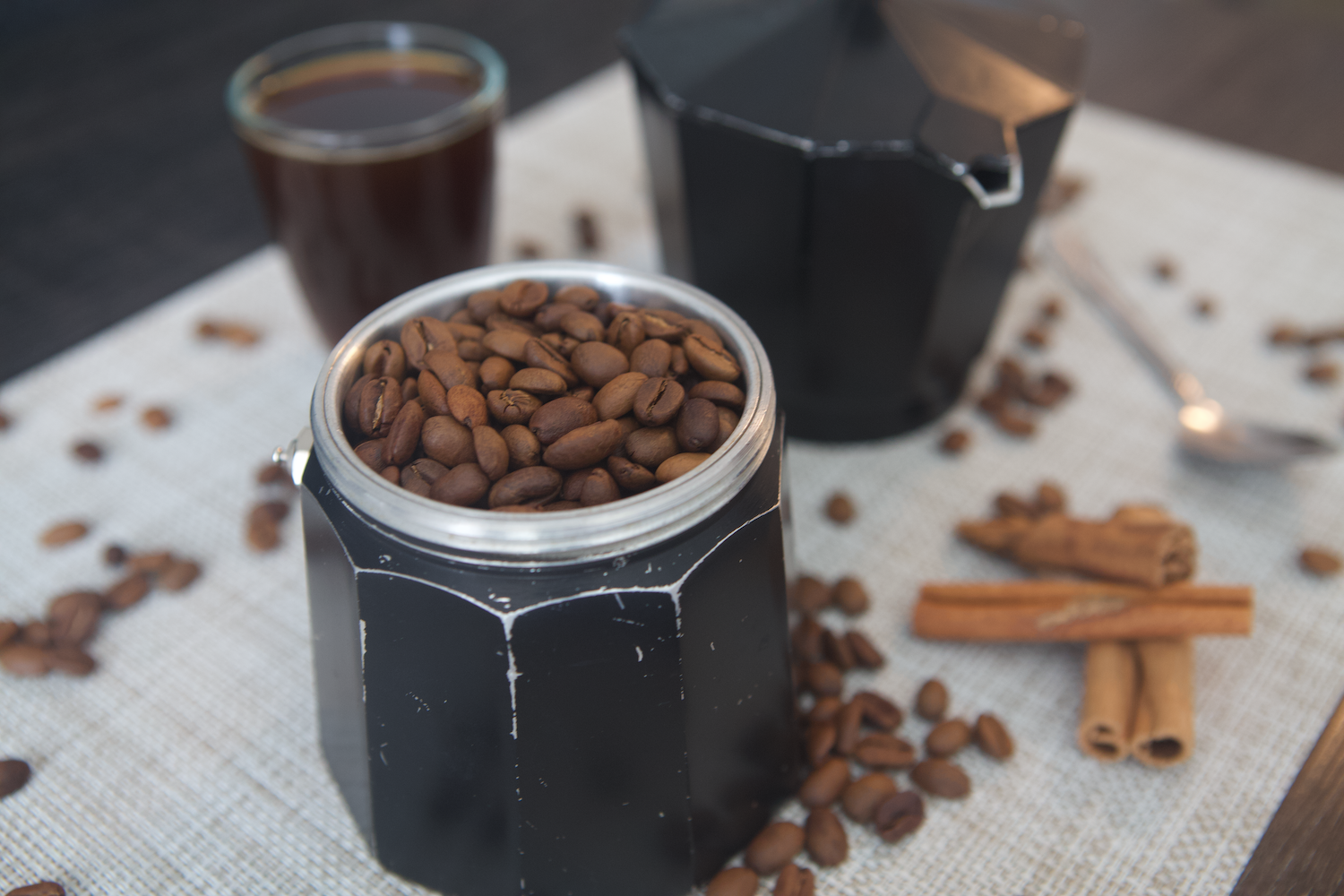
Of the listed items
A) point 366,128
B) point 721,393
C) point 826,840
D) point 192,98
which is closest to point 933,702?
point 826,840

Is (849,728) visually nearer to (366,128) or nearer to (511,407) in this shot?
(511,407)

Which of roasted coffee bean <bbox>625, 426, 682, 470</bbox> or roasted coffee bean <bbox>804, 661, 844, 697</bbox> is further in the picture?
roasted coffee bean <bbox>804, 661, 844, 697</bbox>

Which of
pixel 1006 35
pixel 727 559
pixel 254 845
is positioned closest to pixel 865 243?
pixel 1006 35

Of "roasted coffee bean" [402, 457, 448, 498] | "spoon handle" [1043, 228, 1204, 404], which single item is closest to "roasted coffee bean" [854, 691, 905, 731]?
"roasted coffee bean" [402, 457, 448, 498]

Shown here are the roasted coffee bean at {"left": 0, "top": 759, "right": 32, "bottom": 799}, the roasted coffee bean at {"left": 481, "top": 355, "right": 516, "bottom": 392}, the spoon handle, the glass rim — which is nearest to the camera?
the roasted coffee bean at {"left": 481, "top": 355, "right": 516, "bottom": 392}

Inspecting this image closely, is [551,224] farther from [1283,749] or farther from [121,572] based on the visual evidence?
[1283,749]

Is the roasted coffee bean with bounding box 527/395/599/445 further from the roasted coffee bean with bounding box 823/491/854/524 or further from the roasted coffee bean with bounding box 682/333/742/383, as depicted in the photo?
the roasted coffee bean with bounding box 823/491/854/524
